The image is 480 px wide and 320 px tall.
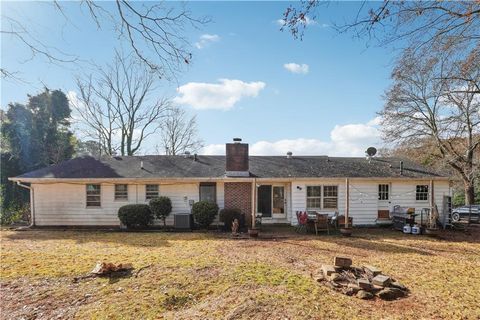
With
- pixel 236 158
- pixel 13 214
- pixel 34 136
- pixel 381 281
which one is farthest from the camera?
pixel 34 136

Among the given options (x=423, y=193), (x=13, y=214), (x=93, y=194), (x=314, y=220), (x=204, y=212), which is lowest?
(x=13, y=214)

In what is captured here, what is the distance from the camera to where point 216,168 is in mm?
15828

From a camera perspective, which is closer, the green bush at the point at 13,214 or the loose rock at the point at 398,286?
the loose rock at the point at 398,286

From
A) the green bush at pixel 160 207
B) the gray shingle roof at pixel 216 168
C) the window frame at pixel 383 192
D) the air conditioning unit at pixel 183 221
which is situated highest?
the gray shingle roof at pixel 216 168

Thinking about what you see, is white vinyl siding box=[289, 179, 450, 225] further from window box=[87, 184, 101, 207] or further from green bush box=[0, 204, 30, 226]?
green bush box=[0, 204, 30, 226]

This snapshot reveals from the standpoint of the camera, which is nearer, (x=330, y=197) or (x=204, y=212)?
(x=204, y=212)

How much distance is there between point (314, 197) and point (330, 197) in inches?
34.3

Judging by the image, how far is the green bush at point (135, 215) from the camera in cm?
1327

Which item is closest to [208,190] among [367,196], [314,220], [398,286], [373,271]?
[314,220]

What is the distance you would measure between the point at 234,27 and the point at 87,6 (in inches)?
130

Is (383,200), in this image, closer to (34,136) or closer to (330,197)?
(330,197)

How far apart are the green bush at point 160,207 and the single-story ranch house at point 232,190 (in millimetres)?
533

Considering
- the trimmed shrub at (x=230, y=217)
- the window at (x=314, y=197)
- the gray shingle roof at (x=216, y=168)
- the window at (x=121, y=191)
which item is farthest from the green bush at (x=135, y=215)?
the window at (x=314, y=197)

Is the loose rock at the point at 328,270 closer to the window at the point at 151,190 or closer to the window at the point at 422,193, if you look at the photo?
the window at the point at 151,190
